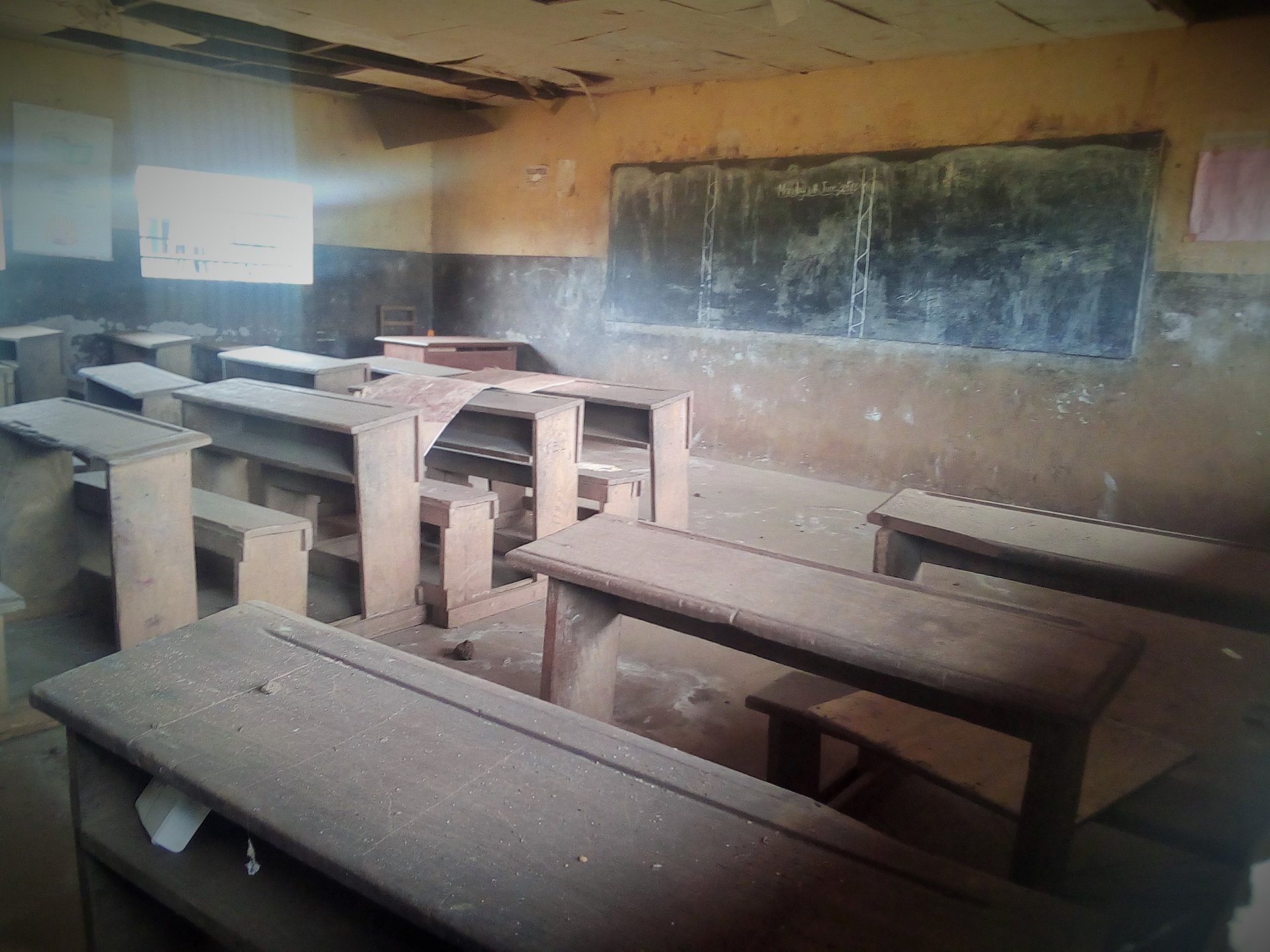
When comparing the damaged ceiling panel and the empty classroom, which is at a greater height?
the damaged ceiling panel

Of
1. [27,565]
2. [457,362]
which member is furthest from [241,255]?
[27,565]

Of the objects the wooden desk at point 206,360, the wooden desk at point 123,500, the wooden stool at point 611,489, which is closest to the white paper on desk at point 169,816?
the wooden desk at point 123,500

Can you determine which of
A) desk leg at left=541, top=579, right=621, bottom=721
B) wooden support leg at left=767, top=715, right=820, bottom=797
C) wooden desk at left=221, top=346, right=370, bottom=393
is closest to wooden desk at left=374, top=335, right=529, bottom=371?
wooden desk at left=221, top=346, right=370, bottom=393

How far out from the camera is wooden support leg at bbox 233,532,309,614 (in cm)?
256

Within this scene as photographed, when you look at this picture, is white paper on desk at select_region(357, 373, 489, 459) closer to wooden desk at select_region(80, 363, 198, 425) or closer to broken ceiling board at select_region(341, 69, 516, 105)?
wooden desk at select_region(80, 363, 198, 425)

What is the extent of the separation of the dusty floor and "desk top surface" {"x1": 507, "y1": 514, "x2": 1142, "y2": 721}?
0.48 ft

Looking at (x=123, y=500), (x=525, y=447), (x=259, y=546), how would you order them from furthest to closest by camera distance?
1. (x=525, y=447)
2. (x=259, y=546)
3. (x=123, y=500)

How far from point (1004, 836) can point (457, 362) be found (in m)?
5.19

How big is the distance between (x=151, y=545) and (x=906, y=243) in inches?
167

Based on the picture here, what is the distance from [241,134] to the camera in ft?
21.0

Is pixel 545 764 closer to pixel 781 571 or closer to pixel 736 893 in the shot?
pixel 736 893

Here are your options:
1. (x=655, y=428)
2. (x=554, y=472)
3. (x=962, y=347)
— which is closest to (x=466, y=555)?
(x=554, y=472)

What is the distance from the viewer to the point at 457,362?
21.0 feet

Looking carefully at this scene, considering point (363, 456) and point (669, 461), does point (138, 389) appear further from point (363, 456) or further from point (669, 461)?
point (669, 461)
